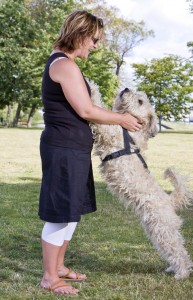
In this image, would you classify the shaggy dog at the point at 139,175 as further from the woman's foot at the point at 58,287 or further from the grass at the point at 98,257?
the woman's foot at the point at 58,287

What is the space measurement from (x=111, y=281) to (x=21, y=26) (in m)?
43.9

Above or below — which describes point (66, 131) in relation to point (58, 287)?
above

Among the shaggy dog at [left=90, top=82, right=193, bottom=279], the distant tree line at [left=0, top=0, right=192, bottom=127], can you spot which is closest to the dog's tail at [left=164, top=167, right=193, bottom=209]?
the shaggy dog at [left=90, top=82, right=193, bottom=279]

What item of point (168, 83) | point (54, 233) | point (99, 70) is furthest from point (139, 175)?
point (168, 83)

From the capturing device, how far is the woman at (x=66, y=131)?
11.9ft

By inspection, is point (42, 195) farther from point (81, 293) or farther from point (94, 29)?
point (94, 29)

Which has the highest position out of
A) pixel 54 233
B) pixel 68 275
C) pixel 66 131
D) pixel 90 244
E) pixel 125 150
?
pixel 66 131

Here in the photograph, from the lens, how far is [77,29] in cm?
363

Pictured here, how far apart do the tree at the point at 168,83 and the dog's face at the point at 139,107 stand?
46.8 meters

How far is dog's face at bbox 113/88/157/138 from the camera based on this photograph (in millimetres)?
4195

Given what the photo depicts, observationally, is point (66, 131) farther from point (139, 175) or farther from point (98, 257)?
point (98, 257)

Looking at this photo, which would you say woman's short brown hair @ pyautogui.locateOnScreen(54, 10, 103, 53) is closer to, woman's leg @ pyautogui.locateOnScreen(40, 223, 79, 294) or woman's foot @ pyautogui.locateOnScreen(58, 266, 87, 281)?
woman's leg @ pyautogui.locateOnScreen(40, 223, 79, 294)

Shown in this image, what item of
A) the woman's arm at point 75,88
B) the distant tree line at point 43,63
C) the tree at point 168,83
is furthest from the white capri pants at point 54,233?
the tree at point 168,83

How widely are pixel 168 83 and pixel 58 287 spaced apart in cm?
4957
